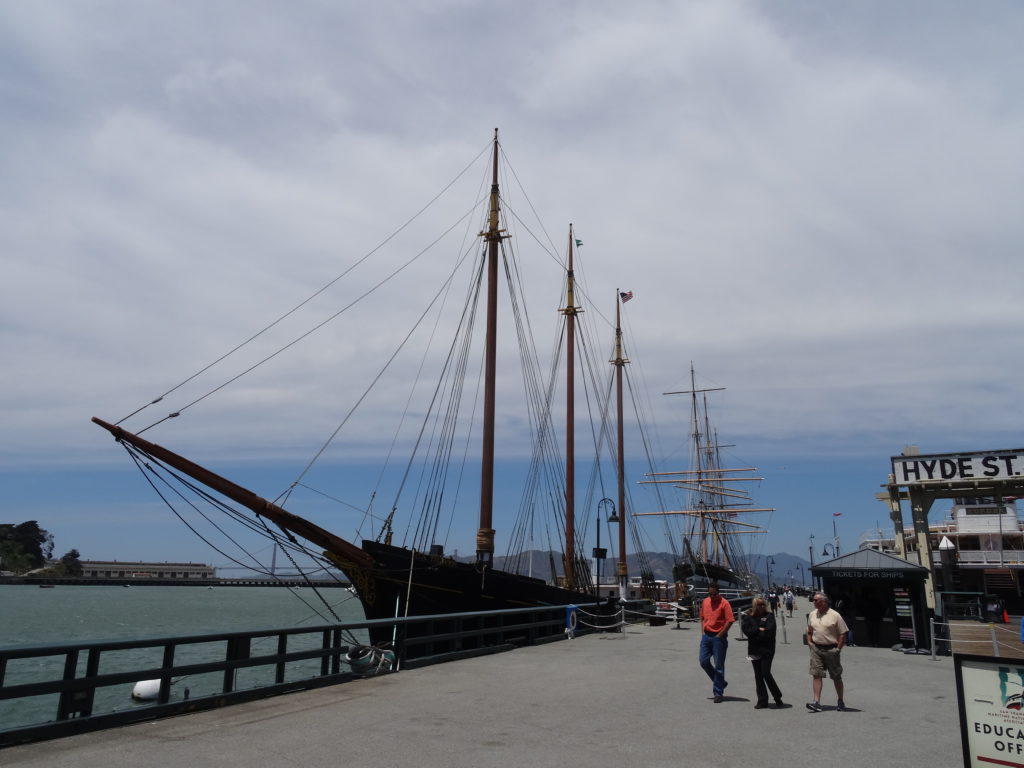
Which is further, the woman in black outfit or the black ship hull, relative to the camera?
the black ship hull

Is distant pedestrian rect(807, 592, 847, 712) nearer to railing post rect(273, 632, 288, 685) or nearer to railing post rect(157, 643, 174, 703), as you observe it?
railing post rect(273, 632, 288, 685)

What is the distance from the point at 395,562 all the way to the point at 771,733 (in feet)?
45.4

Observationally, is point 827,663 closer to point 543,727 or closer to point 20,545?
point 543,727

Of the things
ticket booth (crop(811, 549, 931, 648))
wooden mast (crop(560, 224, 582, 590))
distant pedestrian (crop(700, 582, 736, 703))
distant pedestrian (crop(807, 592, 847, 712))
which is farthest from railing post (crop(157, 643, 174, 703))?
wooden mast (crop(560, 224, 582, 590))

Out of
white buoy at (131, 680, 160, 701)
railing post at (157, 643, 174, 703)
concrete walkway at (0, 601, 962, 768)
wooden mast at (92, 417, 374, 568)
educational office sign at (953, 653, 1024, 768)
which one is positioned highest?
wooden mast at (92, 417, 374, 568)

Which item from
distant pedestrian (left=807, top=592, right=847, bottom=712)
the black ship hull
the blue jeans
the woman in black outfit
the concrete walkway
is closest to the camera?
the concrete walkway

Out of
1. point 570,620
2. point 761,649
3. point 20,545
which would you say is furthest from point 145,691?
point 20,545

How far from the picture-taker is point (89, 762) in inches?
268

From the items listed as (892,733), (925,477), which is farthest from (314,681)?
(925,477)

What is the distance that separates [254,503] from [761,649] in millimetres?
13518

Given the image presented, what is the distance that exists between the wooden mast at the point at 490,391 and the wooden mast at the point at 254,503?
505cm

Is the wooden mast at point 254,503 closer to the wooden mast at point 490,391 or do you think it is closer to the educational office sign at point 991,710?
the wooden mast at point 490,391

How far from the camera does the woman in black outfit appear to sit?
10281 mm

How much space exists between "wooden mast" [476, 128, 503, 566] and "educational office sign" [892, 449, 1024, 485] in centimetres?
1476
